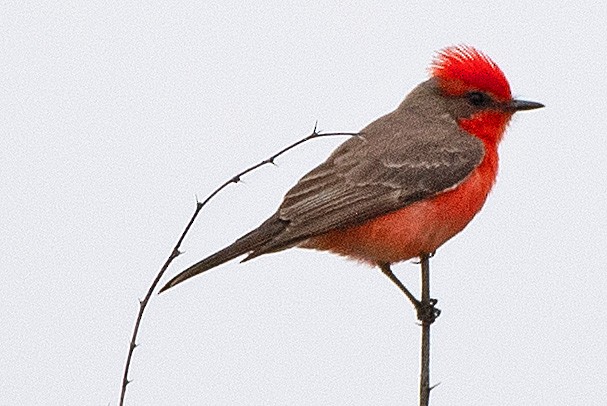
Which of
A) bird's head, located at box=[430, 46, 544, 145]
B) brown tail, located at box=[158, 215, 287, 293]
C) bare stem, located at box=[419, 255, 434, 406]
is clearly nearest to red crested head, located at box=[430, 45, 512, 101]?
bird's head, located at box=[430, 46, 544, 145]

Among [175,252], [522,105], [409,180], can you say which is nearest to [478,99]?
[522,105]

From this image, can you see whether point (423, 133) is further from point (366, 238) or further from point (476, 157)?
point (366, 238)

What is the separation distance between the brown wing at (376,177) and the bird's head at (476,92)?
0.11m

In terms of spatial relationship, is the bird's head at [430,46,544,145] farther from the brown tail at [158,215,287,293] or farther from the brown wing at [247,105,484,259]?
the brown tail at [158,215,287,293]

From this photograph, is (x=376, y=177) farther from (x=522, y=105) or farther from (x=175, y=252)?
(x=175, y=252)

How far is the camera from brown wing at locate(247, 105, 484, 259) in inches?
215

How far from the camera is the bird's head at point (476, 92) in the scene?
614 cm

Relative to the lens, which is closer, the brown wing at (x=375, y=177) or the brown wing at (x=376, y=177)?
the brown wing at (x=375, y=177)

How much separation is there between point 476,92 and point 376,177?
2.92ft

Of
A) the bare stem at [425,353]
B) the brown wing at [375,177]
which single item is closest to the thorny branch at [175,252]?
the bare stem at [425,353]

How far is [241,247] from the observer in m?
5.07

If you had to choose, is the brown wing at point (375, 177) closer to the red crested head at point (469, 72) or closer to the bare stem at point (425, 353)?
the red crested head at point (469, 72)

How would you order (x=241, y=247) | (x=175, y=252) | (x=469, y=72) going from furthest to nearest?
(x=469, y=72) → (x=241, y=247) → (x=175, y=252)

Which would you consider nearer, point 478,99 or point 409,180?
point 409,180
